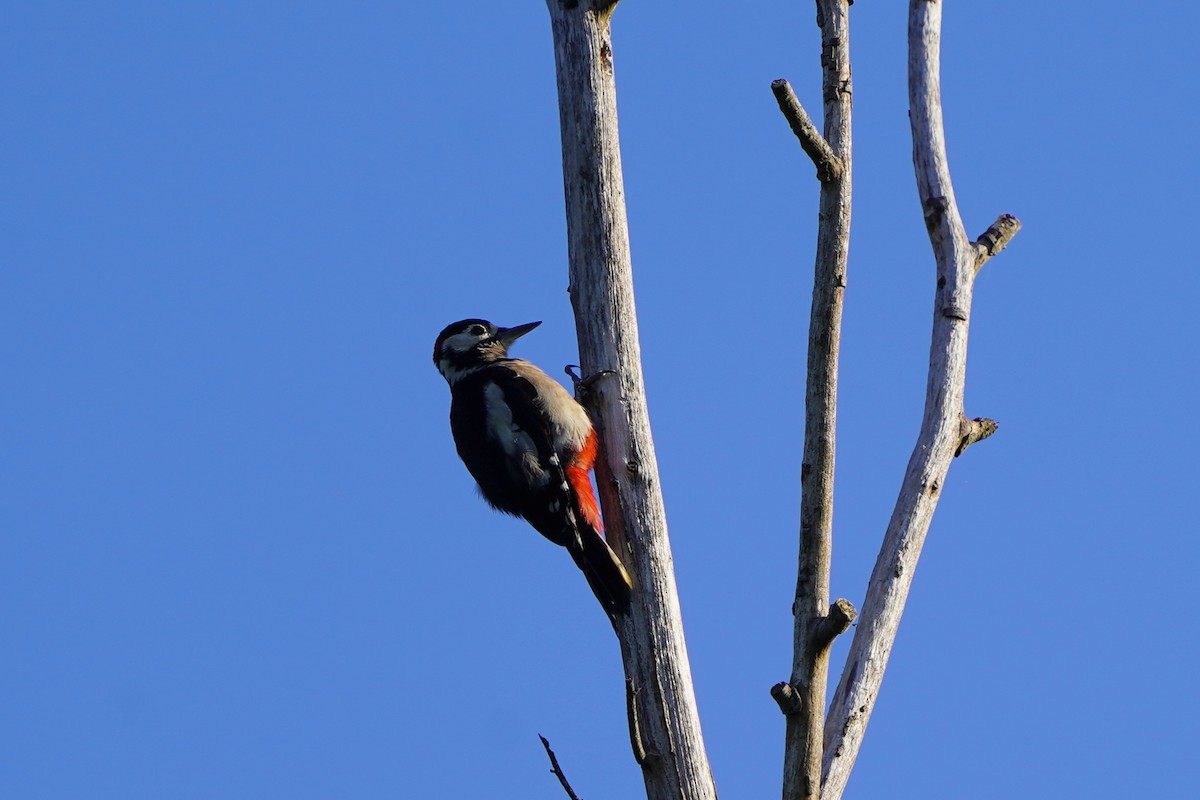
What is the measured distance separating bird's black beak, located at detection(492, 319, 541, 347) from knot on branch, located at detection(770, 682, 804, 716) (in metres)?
3.20

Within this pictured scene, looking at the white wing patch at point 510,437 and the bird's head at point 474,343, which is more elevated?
the bird's head at point 474,343

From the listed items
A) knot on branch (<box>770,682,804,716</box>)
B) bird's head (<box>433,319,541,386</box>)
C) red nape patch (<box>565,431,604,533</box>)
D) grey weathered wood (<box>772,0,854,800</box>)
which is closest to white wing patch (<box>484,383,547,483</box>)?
red nape patch (<box>565,431,604,533</box>)

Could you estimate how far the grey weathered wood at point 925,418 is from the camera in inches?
124

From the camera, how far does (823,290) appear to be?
323 centimetres

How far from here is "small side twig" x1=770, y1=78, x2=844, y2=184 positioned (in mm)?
3188

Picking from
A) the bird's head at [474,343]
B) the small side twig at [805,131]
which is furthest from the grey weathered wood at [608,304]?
the bird's head at [474,343]

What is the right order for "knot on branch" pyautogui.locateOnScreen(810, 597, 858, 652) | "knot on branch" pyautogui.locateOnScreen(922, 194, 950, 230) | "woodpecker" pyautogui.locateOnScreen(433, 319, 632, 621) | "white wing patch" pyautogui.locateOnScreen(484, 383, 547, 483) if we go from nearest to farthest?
"knot on branch" pyautogui.locateOnScreen(810, 597, 858, 652), "knot on branch" pyautogui.locateOnScreen(922, 194, 950, 230), "woodpecker" pyautogui.locateOnScreen(433, 319, 632, 621), "white wing patch" pyautogui.locateOnScreen(484, 383, 547, 483)

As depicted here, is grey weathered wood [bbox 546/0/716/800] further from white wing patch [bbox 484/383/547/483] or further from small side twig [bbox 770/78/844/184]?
white wing patch [bbox 484/383/547/483]

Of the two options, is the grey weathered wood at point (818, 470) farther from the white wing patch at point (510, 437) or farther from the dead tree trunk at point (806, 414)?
the white wing patch at point (510, 437)

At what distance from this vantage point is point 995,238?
3.54m

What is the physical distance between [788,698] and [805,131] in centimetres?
135

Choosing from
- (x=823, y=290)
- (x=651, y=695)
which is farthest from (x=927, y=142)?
(x=651, y=695)

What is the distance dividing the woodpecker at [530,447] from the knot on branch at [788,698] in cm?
85

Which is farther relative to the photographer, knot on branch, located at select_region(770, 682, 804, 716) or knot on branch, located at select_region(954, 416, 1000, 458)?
knot on branch, located at select_region(954, 416, 1000, 458)
